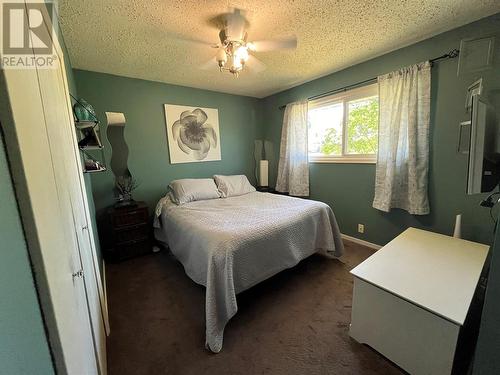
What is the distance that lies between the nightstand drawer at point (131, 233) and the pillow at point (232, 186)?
115 cm

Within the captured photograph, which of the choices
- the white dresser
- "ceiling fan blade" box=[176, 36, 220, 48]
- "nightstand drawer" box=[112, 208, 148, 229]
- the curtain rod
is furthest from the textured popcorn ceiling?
the white dresser

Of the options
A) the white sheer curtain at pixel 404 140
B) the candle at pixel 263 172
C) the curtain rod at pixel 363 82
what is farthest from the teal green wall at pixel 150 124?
the white sheer curtain at pixel 404 140

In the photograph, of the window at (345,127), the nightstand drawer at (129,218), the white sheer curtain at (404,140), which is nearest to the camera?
the white sheer curtain at (404,140)

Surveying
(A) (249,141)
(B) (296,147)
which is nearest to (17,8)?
(B) (296,147)

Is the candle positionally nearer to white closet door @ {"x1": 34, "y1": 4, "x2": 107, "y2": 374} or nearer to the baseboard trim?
the baseboard trim

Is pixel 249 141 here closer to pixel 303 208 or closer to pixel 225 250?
→ pixel 303 208

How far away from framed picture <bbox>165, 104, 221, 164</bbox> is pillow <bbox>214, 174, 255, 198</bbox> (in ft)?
1.70

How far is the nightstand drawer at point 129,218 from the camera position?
8.06 feet

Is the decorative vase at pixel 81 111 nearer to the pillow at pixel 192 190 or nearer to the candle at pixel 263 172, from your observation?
the pillow at pixel 192 190

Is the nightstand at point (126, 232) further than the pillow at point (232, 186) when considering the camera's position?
No

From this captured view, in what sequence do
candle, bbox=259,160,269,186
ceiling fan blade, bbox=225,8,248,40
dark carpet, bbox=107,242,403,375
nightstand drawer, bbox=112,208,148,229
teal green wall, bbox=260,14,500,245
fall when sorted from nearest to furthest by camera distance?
dark carpet, bbox=107,242,403,375, ceiling fan blade, bbox=225,8,248,40, teal green wall, bbox=260,14,500,245, nightstand drawer, bbox=112,208,148,229, candle, bbox=259,160,269,186

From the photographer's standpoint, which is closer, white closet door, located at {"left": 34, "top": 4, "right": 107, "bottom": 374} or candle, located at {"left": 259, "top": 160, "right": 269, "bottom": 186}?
white closet door, located at {"left": 34, "top": 4, "right": 107, "bottom": 374}

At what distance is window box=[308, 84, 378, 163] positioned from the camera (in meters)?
2.59

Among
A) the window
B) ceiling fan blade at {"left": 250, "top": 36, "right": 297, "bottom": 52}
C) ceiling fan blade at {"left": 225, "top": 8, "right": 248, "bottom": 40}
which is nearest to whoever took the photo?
ceiling fan blade at {"left": 225, "top": 8, "right": 248, "bottom": 40}
